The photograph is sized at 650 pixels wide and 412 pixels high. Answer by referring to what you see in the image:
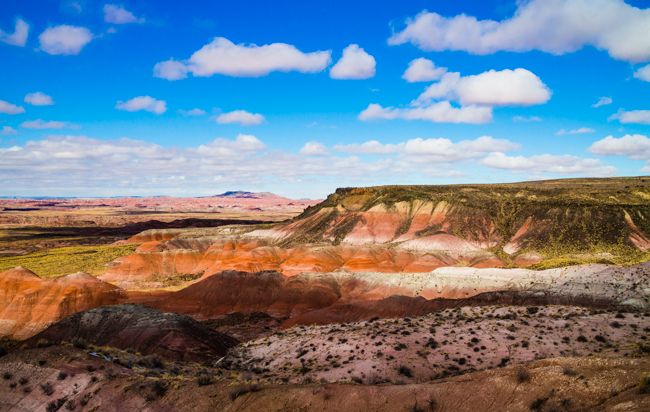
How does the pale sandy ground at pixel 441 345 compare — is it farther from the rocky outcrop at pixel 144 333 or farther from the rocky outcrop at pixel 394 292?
the rocky outcrop at pixel 394 292

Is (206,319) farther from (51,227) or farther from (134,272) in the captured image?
(51,227)

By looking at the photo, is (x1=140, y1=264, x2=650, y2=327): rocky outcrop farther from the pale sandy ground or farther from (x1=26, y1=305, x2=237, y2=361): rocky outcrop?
(x1=26, y1=305, x2=237, y2=361): rocky outcrop

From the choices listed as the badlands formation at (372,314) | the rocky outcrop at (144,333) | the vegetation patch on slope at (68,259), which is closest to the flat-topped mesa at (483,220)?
the badlands formation at (372,314)

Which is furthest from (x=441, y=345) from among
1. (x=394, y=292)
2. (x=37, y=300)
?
(x=37, y=300)

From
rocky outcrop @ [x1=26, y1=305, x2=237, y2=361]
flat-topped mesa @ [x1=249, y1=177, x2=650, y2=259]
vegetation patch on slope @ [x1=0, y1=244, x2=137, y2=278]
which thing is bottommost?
vegetation patch on slope @ [x1=0, y1=244, x2=137, y2=278]

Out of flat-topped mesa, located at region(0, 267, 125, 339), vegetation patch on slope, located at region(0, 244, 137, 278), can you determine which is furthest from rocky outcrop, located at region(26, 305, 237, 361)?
vegetation patch on slope, located at region(0, 244, 137, 278)

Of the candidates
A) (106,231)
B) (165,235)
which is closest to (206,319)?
(165,235)

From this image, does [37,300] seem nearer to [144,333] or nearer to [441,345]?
[144,333]
